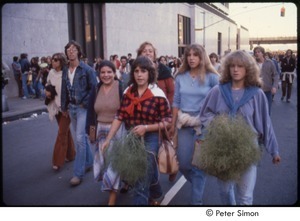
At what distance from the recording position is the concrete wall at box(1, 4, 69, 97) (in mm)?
14250

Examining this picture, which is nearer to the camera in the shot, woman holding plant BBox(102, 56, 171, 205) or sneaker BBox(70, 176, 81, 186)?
woman holding plant BBox(102, 56, 171, 205)

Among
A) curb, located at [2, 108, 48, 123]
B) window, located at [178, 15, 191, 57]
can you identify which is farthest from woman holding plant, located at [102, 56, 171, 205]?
window, located at [178, 15, 191, 57]

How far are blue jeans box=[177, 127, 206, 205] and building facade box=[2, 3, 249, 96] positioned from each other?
259 centimetres

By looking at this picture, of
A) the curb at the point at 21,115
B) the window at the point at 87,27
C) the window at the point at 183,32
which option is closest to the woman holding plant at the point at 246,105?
the curb at the point at 21,115

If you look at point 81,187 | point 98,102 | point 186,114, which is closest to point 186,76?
point 186,114

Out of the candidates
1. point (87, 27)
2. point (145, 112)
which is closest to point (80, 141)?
point (145, 112)

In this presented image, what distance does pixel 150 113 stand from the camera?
3422 mm

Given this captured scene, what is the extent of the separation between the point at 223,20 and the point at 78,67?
4906 cm

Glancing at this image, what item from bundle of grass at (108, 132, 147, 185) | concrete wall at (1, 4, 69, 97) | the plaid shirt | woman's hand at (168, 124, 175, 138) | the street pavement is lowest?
the street pavement

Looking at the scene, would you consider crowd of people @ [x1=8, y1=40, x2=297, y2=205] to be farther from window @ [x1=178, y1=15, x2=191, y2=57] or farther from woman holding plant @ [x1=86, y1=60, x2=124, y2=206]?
window @ [x1=178, y1=15, x2=191, y2=57]

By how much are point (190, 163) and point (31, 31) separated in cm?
1315

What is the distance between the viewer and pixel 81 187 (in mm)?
4648

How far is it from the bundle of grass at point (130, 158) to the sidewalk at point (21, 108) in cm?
728
